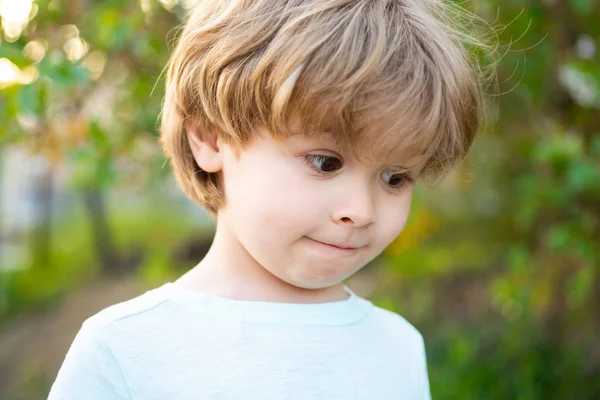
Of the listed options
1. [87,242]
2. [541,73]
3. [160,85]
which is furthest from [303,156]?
[87,242]

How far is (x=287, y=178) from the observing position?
1.26 m

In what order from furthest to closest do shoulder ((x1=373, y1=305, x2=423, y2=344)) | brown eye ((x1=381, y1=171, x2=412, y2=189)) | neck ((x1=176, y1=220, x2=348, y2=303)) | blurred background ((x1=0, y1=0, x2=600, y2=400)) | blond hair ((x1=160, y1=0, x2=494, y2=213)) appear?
blurred background ((x1=0, y1=0, x2=600, y2=400)) < shoulder ((x1=373, y1=305, x2=423, y2=344)) < neck ((x1=176, y1=220, x2=348, y2=303)) < brown eye ((x1=381, y1=171, x2=412, y2=189)) < blond hair ((x1=160, y1=0, x2=494, y2=213))

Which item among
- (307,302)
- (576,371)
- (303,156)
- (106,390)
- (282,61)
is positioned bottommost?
(576,371)

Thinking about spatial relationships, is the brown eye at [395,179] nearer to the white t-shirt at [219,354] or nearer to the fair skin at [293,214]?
the fair skin at [293,214]

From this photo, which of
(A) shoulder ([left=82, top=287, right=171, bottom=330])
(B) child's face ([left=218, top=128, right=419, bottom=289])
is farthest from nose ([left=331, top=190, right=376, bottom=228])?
(A) shoulder ([left=82, top=287, right=171, bottom=330])

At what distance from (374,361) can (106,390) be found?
0.48 meters

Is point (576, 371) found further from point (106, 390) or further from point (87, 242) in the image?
point (87, 242)

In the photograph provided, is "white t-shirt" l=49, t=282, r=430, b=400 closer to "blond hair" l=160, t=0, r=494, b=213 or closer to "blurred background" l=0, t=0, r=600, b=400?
"blond hair" l=160, t=0, r=494, b=213

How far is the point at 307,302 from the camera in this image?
146 cm

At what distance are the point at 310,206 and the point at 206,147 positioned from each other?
0.26m

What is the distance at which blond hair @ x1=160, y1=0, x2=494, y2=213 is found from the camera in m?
1.21

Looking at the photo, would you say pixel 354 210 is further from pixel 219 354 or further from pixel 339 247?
pixel 219 354

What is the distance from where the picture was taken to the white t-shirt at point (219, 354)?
50.9 inches

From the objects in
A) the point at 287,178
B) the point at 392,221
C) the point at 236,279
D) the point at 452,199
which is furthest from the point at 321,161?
the point at 452,199
